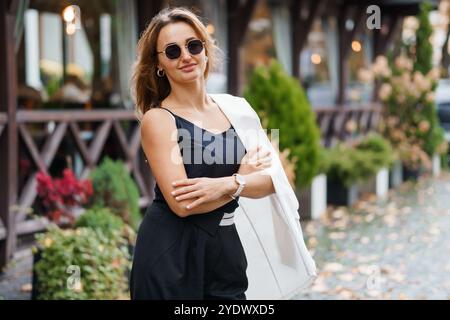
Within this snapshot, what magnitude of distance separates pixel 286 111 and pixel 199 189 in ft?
19.5

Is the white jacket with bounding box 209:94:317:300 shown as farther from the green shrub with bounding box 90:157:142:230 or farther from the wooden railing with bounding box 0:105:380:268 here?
the wooden railing with bounding box 0:105:380:268

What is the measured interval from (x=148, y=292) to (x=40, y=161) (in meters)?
4.79

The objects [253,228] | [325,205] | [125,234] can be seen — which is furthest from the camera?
[325,205]

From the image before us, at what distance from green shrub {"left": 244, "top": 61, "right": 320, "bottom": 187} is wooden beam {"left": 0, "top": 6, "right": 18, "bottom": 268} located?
111 inches

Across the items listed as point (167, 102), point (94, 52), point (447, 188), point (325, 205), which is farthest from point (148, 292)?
point (447, 188)

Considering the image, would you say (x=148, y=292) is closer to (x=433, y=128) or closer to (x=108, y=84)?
(x=108, y=84)

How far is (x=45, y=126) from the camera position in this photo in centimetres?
759

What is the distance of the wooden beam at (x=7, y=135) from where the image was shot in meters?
6.10

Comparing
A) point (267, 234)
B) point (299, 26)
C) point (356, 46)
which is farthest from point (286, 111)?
point (356, 46)

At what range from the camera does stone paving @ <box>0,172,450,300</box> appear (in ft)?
18.0

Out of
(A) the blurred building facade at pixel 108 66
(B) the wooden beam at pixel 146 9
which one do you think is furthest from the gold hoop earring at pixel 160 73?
(B) the wooden beam at pixel 146 9

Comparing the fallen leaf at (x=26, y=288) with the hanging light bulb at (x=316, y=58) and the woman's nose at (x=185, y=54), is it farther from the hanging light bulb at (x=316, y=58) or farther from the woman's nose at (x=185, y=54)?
the hanging light bulb at (x=316, y=58)

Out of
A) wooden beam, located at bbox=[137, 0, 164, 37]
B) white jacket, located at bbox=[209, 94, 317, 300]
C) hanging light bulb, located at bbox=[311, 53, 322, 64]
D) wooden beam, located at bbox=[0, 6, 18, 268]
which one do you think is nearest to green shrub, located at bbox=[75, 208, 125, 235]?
wooden beam, located at bbox=[0, 6, 18, 268]

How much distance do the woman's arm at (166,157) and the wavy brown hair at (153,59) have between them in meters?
0.21
